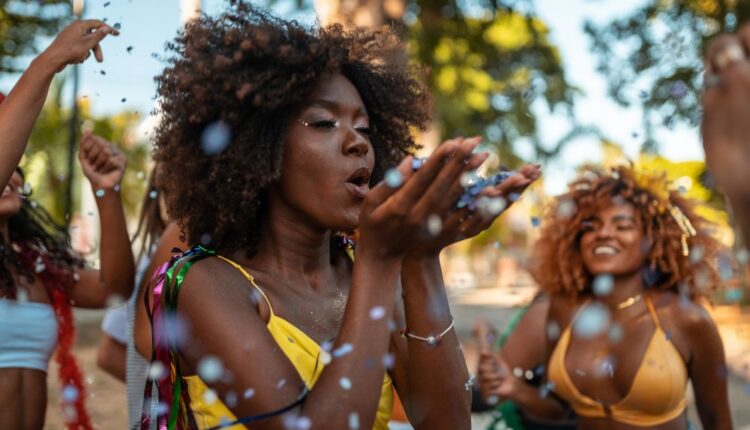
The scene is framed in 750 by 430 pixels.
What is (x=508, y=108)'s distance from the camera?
17703mm

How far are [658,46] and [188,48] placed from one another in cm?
1087

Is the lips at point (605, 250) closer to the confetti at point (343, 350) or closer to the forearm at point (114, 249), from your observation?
the forearm at point (114, 249)

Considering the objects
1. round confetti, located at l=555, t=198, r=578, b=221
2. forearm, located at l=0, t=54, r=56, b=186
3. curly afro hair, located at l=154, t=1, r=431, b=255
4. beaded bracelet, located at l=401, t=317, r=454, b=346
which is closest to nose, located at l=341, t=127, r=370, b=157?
curly afro hair, located at l=154, t=1, r=431, b=255

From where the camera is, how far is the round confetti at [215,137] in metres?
2.27

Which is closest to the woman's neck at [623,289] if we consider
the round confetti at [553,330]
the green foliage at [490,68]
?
the round confetti at [553,330]

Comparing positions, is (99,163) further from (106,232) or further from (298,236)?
(298,236)

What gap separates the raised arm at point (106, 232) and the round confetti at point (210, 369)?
1596 mm

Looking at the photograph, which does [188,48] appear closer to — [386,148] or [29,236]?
[386,148]

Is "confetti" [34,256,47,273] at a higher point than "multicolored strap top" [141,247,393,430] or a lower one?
lower

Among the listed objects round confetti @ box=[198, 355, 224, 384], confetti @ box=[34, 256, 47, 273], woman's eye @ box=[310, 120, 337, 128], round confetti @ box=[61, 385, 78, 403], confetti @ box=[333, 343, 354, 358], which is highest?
woman's eye @ box=[310, 120, 337, 128]

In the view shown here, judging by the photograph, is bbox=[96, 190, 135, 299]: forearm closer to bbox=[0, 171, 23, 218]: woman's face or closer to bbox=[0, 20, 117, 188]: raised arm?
bbox=[0, 171, 23, 218]: woman's face

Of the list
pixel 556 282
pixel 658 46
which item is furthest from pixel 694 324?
pixel 658 46

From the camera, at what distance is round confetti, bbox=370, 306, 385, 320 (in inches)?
73.4

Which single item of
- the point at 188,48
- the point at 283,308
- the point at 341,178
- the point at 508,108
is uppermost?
the point at 188,48
